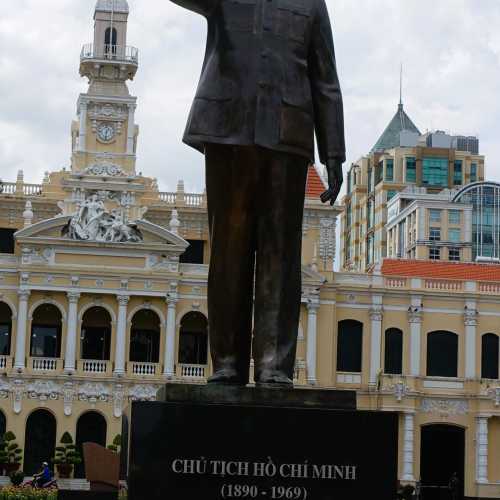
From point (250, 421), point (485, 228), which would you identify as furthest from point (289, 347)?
point (485, 228)

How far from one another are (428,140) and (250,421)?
110 m

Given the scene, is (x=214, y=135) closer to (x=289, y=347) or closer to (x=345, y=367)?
(x=289, y=347)

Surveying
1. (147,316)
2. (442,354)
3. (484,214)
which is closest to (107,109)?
(147,316)

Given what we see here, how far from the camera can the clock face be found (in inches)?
2263

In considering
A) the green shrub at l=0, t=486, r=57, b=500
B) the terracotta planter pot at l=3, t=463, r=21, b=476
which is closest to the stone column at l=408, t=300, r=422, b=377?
Answer: the terracotta planter pot at l=3, t=463, r=21, b=476

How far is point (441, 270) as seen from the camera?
208ft

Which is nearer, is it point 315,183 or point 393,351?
point 393,351

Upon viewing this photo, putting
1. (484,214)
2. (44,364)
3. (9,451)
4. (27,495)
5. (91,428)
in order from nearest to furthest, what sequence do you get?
(27,495) < (9,451) < (91,428) < (44,364) < (484,214)

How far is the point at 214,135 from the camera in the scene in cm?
973

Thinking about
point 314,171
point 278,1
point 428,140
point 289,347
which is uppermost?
point 428,140

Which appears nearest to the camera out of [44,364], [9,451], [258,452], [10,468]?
[258,452]

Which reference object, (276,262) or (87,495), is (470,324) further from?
(276,262)

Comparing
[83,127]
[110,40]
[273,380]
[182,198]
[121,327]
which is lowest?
[273,380]

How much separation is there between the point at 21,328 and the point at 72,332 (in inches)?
69.3
